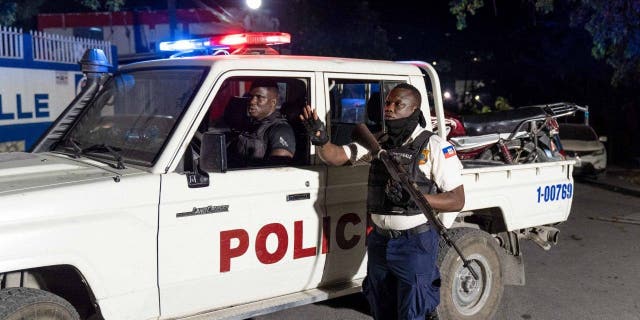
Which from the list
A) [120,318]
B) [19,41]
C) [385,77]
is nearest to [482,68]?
[19,41]

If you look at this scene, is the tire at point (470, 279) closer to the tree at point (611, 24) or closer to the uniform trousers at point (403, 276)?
the uniform trousers at point (403, 276)

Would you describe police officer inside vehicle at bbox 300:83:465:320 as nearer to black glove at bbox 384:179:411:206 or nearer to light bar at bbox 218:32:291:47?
black glove at bbox 384:179:411:206

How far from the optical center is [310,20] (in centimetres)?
1997

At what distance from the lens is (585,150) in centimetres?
1261

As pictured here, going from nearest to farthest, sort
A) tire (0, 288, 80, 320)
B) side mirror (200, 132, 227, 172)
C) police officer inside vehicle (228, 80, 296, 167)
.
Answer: tire (0, 288, 80, 320), side mirror (200, 132, 227, 172), police officer inside vehicle (228, 80, 296, 167)

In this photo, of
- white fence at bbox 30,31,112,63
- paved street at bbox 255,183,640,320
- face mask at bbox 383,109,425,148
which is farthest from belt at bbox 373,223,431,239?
white fence at bbox 30,31,112,63

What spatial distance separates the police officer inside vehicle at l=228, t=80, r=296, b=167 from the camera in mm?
3764

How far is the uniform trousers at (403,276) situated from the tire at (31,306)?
1.57 metres

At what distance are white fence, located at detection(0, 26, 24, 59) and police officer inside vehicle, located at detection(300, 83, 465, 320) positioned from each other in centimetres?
864

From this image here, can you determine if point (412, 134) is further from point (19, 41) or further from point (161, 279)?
point (19, 41)

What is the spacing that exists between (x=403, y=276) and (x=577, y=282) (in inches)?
126

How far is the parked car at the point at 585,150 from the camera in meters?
12.5

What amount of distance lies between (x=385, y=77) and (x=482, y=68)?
24357 millimetres

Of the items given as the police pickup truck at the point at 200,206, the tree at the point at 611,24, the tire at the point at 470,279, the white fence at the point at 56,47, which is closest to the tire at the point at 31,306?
the police pickup truck at the point at 200,206
